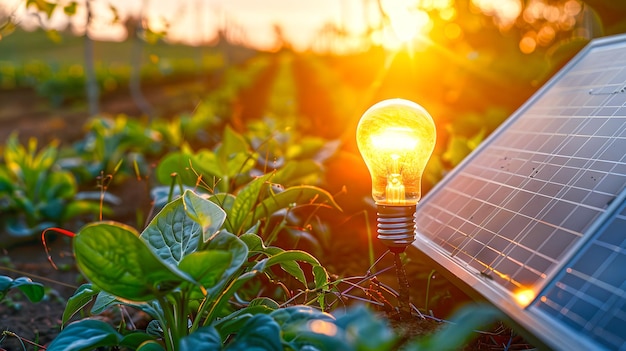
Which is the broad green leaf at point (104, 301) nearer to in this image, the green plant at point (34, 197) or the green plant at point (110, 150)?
the green plant at point (34, 197)

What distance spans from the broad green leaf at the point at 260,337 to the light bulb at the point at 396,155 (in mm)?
606

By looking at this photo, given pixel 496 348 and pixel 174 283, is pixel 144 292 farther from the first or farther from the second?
pixel 496 348

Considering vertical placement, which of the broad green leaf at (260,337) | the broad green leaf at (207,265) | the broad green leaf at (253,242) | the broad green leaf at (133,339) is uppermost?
the broad green leaf at (207,265)

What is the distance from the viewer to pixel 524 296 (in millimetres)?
1536

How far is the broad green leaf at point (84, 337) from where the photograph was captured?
1.64m

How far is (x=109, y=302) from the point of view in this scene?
6.37 ft

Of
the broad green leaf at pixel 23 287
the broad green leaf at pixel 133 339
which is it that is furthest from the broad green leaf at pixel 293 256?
the broad green leaf at pixel 23 287

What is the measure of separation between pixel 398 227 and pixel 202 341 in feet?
2.43

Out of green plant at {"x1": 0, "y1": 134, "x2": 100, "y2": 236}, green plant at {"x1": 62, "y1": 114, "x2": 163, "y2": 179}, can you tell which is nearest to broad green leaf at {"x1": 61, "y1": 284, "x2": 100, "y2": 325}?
green plant at {"x1": 0, "y1": 134, "x2": 100, "y2": 236}

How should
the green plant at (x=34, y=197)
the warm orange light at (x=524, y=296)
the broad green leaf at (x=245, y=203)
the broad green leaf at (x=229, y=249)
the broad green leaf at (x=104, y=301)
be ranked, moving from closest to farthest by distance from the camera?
the warm orange light at (x=524, y=296)
the broad green leaf at (x=229, y=249)
the broad green leaf at (x=104, y=301)
the broad green leaf at (x=245, y=203)
the green plant at (x=34, y=197)

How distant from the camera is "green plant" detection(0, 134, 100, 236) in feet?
14.9

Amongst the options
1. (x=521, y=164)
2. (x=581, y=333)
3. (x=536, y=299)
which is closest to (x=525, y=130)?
(x=521, y=164)

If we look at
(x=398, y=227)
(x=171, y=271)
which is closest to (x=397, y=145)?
(x=398, y=227)

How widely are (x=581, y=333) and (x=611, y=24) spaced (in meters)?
3.79
